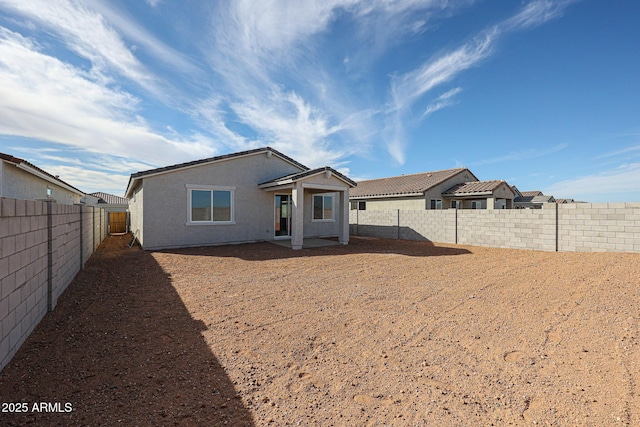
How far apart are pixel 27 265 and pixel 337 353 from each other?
4209 mm

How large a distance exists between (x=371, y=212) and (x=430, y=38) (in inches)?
391

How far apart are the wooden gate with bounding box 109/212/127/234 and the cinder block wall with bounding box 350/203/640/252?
19622mm

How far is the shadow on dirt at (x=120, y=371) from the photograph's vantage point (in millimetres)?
2465

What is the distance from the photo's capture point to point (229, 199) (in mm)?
13266

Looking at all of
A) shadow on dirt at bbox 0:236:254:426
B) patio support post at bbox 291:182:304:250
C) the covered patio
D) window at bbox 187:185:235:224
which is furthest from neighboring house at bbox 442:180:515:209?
shadow on dirt at bbox 0:236:254:426

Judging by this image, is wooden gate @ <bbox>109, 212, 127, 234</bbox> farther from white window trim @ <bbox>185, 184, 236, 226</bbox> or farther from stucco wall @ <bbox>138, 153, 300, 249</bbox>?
white window trim @ <bbox>185, 184, 236, 226</bbox>

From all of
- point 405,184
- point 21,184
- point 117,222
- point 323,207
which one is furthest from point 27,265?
point 405,184

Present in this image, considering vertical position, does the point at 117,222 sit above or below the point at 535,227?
below

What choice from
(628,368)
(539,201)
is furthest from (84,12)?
(539,201)

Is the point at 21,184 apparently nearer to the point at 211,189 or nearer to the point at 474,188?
the point at 211,189

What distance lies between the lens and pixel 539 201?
3291cm

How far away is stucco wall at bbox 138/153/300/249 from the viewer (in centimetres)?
1155

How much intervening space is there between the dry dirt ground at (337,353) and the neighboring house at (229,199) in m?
5.09

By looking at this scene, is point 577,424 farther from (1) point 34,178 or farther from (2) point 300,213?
(1) point 34,178
